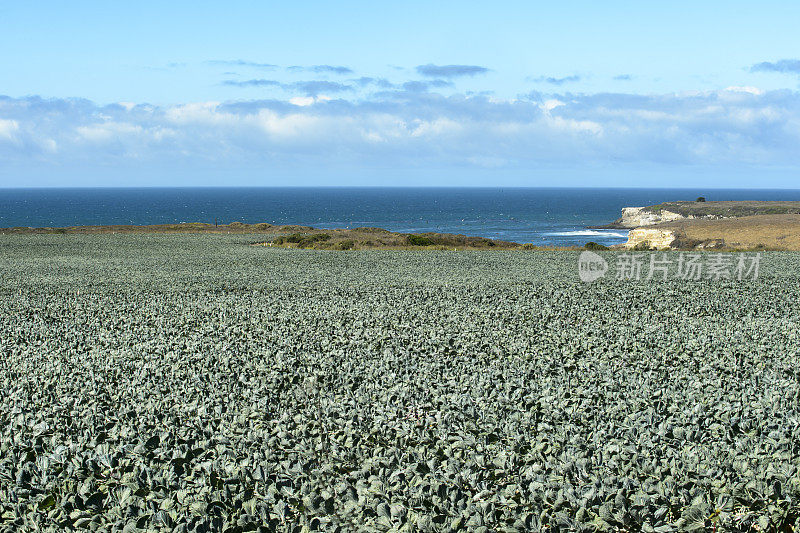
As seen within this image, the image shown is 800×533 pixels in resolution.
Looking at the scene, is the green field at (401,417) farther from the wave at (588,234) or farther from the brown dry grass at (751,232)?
the wave at (588,234)

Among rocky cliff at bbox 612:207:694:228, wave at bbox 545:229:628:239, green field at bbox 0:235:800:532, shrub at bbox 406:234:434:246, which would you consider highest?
rocky cliff at bbox 612:207:694:228

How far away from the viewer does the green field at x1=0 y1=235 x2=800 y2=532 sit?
655 cm

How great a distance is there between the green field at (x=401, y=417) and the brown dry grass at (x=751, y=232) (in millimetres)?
30832

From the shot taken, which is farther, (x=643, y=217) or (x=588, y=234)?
(x=643, y=217)

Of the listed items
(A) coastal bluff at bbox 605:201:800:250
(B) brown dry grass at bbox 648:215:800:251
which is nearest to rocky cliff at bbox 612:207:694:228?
(B) brown dry grass at bbox 648:215:800:251

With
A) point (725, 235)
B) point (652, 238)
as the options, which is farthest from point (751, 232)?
point (652, 238)

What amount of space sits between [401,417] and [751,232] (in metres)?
50.4

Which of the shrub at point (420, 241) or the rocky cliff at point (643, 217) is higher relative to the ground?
the rocky cliff at point (643, 217)

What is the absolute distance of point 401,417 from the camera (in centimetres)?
905

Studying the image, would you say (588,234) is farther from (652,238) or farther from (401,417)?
(401,417)

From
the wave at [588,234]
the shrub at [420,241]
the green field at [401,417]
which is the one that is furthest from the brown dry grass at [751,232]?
the green field at [401,417]

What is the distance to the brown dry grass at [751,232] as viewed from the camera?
4619cm

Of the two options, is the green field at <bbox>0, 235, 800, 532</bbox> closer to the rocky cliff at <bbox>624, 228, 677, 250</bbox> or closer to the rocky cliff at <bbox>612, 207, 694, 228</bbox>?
the rocky cliff at <bbox>624, 228, 677, 250</bbox>

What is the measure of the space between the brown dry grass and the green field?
1214 inches
